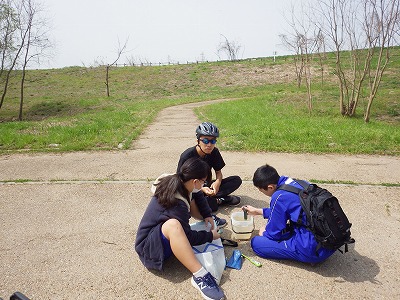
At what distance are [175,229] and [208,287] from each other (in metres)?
0.54

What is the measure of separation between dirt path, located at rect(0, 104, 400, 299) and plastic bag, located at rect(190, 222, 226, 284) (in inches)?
4.3

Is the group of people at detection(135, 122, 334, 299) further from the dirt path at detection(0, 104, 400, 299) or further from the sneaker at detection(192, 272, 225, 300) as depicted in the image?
the dirt path at detection(0, 104, 400, 299)

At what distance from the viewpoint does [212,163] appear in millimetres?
4180

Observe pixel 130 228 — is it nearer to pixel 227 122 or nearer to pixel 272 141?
pixel 272 141

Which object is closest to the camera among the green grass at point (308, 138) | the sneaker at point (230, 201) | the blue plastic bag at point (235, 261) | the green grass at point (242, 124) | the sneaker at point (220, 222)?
the blue plastic bag at point (235, 261)

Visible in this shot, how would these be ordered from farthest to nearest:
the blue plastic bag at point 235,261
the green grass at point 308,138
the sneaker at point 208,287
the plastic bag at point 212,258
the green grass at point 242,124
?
the green grass at point 242,124 < the green grass at point 308,138 < the blue plastic bag at point 235,261 < the plastic bag at point 212,258 < the sneaker at point 208,287

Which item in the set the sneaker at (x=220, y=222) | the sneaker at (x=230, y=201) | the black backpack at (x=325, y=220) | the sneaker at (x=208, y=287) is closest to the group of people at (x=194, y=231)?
the sneaker at (x=208, y=287)

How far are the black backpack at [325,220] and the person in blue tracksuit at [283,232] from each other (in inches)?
4.1

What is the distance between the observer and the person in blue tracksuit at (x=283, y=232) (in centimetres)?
288

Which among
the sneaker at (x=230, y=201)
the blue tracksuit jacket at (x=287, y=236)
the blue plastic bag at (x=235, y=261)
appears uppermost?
Result: the blue tracksuit jacket at (x=287, y=236)

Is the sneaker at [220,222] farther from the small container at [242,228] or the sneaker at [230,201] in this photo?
the sneaker at [230,201]

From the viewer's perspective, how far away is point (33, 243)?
357cm

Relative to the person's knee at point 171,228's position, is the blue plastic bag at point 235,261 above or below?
below


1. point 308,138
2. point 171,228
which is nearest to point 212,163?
point 171,228
